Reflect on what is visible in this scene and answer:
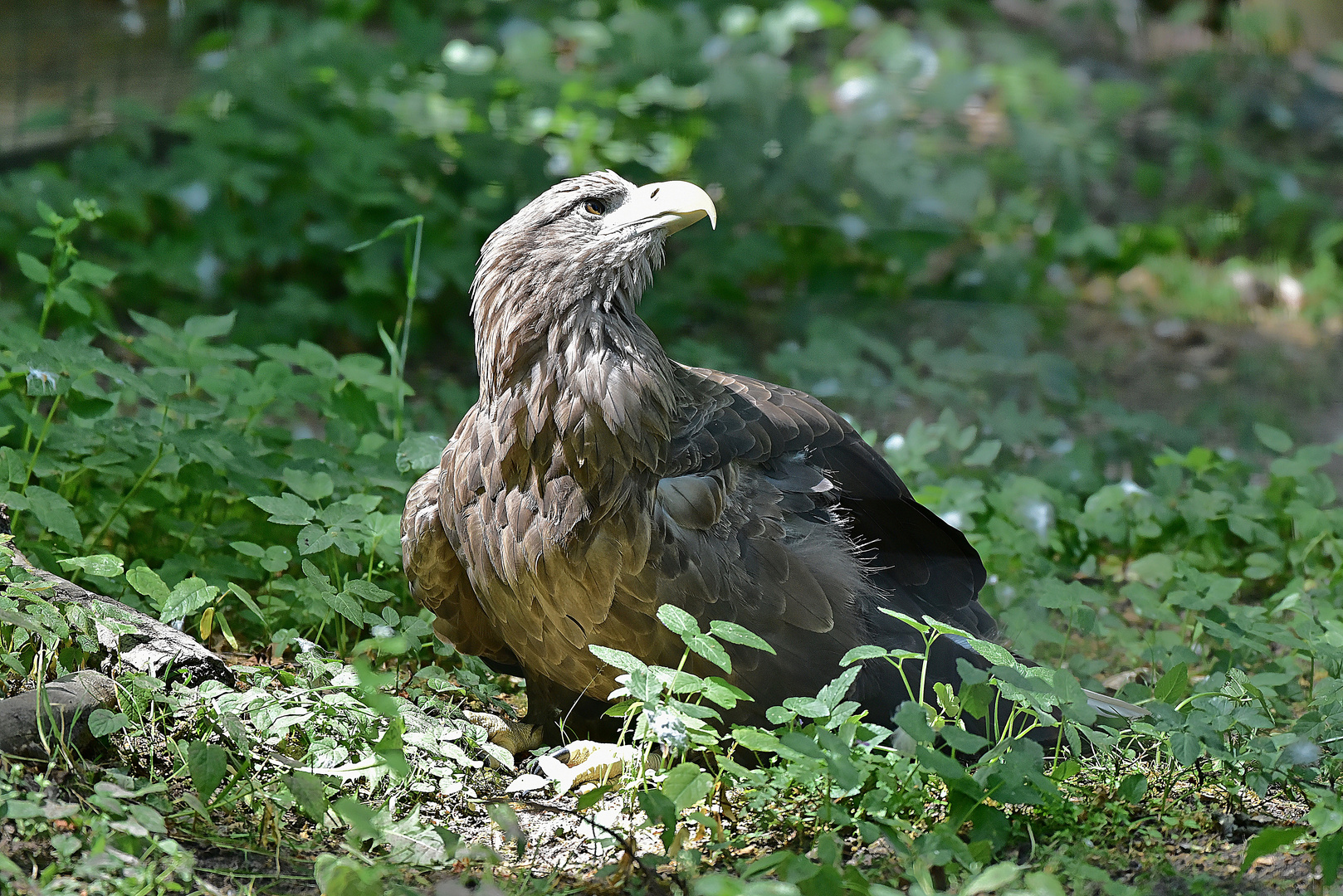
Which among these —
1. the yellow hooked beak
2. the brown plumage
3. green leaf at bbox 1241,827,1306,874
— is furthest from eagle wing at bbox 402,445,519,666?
green leaf at bbox 1241,827,1306,874

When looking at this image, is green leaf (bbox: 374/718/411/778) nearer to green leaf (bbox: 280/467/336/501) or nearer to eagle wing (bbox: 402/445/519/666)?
eagle wing (bbox: 402/445/519/666)

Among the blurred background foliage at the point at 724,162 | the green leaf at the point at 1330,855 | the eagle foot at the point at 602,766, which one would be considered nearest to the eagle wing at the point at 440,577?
the eagle foot at the point at 602,766

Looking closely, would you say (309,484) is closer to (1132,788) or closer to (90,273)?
(90,273)

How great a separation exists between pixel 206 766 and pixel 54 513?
935 mm

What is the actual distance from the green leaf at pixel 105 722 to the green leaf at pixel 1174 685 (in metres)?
2.01

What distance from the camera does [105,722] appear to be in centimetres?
235

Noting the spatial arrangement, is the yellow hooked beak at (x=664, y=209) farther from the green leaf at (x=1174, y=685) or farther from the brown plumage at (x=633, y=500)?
the green leaf at (x=1174, y=685)

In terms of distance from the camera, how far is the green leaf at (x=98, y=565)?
101 inches

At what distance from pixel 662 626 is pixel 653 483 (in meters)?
0.29

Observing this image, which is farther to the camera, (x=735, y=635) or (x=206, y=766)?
(x=735, y=635)

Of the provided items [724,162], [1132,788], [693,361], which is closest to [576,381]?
[1132,788]

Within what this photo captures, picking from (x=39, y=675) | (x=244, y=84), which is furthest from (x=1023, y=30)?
(x=39, y=675)

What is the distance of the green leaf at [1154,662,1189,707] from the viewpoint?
269 centimetres

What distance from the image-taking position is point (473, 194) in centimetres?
541
